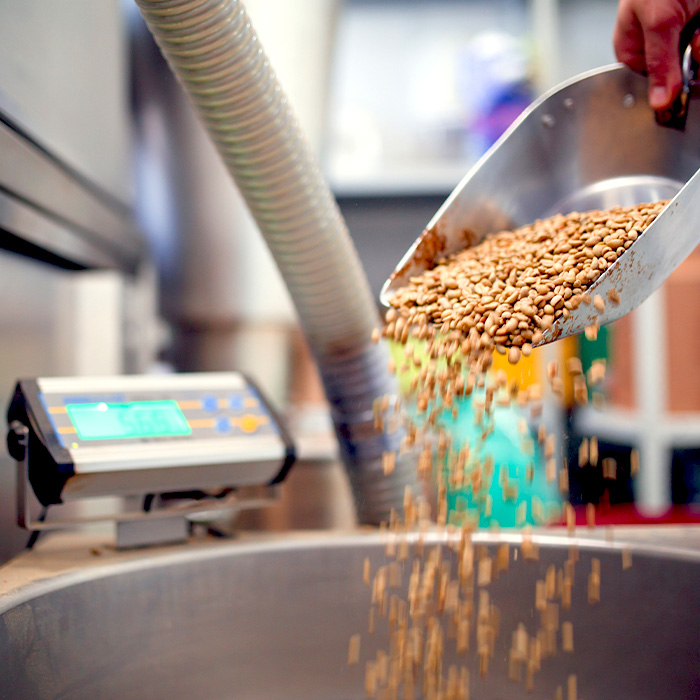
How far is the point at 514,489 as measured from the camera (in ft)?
2.13

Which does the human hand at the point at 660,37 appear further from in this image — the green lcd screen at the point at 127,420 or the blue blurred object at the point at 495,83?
the blue blurred object at the point at 495,83

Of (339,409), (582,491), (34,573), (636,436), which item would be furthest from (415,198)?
(34,573)

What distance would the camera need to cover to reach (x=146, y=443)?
66 centimetres

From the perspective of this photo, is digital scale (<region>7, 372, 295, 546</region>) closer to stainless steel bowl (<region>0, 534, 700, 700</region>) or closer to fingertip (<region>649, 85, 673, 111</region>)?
stainless steel bowl (<region>0, 534, 700, 700</region>)

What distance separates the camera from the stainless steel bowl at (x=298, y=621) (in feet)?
1.99

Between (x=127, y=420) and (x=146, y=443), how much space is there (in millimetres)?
34

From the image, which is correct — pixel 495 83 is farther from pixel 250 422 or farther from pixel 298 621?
pixel 298 621

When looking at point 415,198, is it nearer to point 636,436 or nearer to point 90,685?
point 636,436

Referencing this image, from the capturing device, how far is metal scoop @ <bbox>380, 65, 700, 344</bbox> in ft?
2.31

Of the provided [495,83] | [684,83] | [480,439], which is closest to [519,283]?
[480,439]

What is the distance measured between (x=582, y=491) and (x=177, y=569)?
74.7 inches

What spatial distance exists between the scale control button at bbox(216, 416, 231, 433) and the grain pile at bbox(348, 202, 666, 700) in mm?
183

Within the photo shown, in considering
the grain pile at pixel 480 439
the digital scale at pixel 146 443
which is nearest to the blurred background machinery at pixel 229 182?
the digital scale at pixel 146 443

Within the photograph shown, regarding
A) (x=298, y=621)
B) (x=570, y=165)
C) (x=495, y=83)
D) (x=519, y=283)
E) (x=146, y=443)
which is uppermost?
(x=495, y=83)
